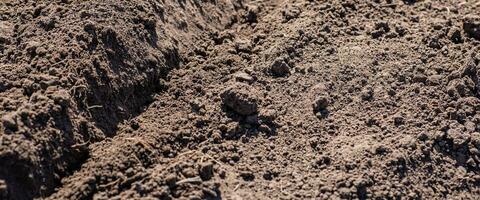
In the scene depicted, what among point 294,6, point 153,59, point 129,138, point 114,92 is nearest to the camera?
point 129,138

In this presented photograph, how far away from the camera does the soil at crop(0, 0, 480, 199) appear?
10.9 ft

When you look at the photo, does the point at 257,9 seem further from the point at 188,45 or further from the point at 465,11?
the point at 465,11

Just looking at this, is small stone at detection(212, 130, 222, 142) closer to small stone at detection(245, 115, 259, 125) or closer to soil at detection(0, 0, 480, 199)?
soil at detection(0, 0, 480, 199)

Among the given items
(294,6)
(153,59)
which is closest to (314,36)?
(294,6)

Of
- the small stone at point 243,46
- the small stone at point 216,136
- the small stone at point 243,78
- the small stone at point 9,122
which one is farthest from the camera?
the small stone at point 243,46

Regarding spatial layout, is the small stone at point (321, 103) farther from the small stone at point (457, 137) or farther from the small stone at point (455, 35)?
the small stone at point (455, 35)

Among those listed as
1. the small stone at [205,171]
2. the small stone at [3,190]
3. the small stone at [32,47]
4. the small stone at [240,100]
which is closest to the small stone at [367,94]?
the small stone at [240,100]

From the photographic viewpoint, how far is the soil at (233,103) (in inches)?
131

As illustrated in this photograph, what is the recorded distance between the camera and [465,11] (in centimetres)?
467

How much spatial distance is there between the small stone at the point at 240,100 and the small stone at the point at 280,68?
1.10ft

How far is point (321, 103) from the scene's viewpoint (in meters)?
3.88

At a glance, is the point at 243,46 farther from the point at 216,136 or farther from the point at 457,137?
the point at 457,137

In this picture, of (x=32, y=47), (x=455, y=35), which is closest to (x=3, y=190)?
(x=32, y=47)

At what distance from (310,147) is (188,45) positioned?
113 centimetres
